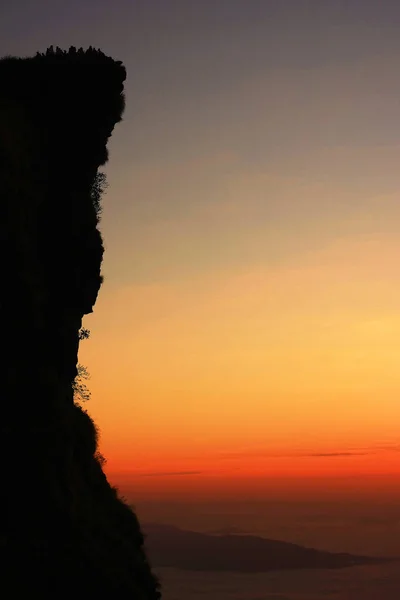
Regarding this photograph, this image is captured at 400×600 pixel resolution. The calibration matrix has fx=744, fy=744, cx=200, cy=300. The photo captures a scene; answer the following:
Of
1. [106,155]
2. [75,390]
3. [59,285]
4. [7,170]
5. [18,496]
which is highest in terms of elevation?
[106,155]

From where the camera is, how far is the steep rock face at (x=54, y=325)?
24.5 metres

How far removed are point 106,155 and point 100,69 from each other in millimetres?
3981

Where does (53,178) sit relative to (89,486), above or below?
above

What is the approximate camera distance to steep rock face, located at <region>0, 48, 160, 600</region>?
80.4ft

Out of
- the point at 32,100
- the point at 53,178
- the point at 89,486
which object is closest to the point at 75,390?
the point at 89,486

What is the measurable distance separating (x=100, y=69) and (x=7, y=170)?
30.6 feet

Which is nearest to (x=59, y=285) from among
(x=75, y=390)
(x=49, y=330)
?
(x=49, y=330)

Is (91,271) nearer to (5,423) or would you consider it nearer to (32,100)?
(32,100)

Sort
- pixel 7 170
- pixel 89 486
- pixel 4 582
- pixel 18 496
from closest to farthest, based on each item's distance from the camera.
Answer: pixel 4 582 < pixel 18 496 < pixel 7 170 < pixel 89 486

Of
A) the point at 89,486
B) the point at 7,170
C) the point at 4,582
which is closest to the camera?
the point at 4,582

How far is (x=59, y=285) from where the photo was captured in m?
32.0

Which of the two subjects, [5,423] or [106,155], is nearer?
[5,423]

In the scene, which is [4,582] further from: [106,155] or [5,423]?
[106,155]

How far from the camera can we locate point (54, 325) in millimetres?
31219
